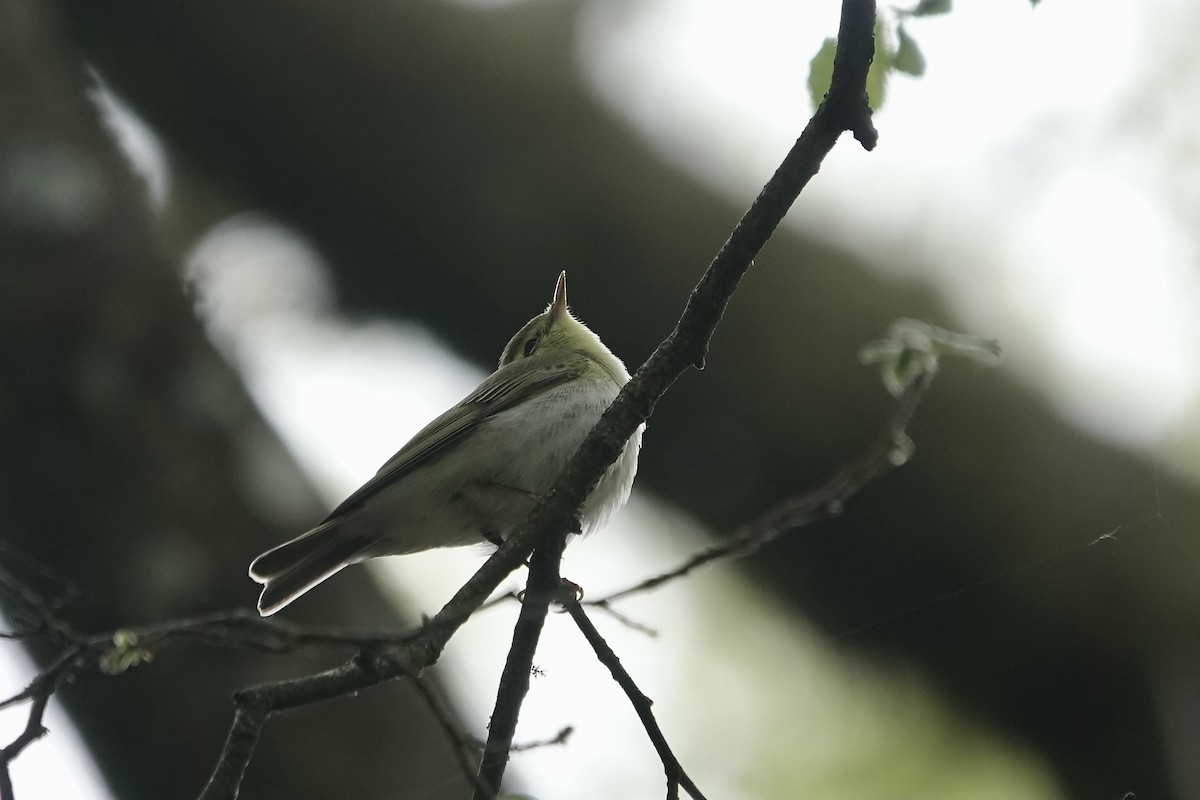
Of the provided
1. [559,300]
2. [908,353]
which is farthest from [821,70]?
[559,300]

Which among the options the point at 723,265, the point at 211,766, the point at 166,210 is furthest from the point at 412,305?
the point at 723,265

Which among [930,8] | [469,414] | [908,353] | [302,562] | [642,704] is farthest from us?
[469,414]

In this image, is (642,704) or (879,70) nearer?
(879,70)

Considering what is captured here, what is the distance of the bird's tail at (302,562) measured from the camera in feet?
12.6

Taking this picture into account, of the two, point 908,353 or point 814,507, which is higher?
point 908,353

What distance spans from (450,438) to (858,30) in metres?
2.39

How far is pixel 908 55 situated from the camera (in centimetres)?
218

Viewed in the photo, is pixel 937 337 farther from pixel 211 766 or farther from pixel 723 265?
pixel 211 766

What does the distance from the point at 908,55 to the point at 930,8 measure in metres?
0.12

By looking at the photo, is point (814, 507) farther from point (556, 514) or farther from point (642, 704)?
point (642, 704)

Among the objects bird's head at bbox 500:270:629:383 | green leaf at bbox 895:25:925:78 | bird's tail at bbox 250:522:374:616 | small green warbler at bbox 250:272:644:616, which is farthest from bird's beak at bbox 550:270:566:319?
green leaf at bbox 895:25:925:78

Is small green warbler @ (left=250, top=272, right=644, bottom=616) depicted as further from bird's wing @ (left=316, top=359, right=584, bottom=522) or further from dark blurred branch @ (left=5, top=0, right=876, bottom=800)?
dark blurred branch @ (left=5, top=0, right=876, bottom=800)

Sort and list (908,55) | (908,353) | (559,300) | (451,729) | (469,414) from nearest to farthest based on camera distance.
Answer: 1. (451,729)
2. (908,353)
3. (908,55)
4. (469,414)
5. (559,300)

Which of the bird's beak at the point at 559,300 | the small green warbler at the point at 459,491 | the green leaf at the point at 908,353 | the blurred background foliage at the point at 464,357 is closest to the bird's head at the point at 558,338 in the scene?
the bird's beak at the point at 559,300
